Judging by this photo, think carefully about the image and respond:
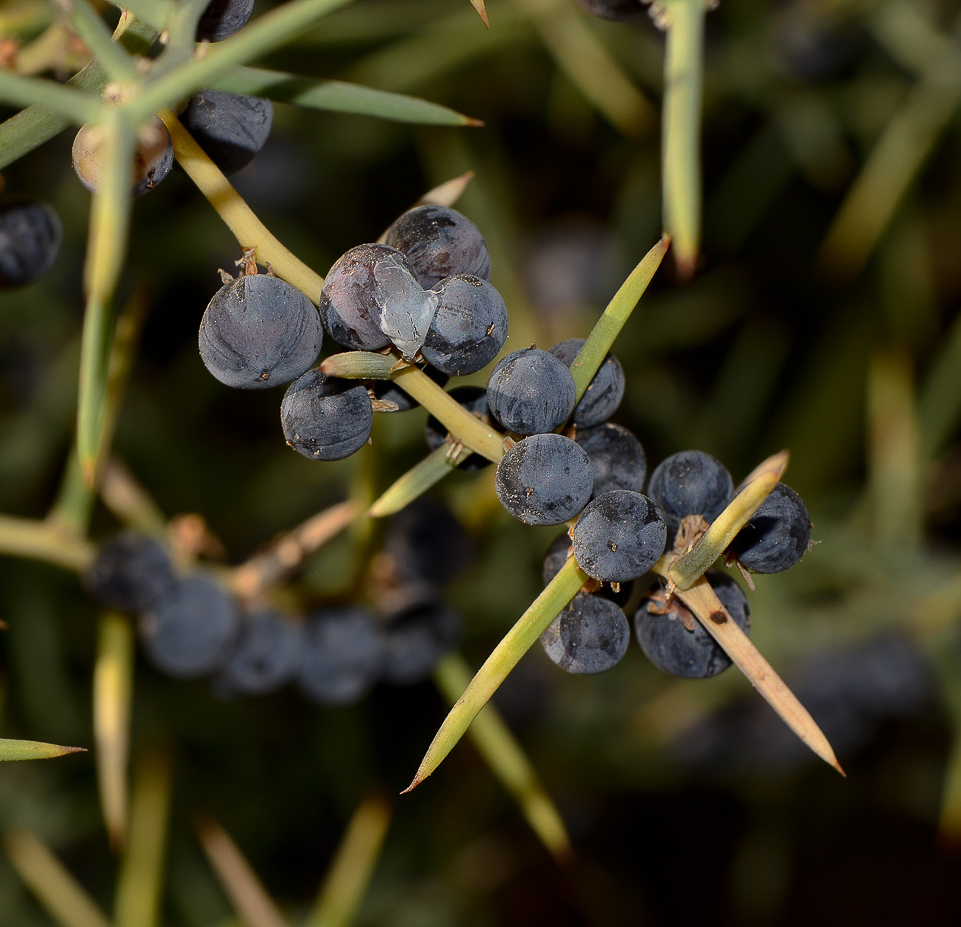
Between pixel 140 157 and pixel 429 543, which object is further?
pixel 429 543

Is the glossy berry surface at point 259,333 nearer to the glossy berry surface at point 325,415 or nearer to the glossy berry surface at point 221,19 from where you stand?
the glossy berry surface at point 325,415

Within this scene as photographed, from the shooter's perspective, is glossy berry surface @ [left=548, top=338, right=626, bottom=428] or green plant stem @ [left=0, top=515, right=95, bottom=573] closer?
glossy berry surface @ [left=548, top=338, right=626, bottom=428]

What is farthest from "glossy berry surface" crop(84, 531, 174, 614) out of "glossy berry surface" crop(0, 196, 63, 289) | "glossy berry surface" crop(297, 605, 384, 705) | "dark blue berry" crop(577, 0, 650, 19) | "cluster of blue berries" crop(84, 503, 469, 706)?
"dark blue berry" crop(577, 0, 650, 19)

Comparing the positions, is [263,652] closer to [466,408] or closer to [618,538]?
[466,408]

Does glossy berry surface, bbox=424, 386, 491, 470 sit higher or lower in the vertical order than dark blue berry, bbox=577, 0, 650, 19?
lower

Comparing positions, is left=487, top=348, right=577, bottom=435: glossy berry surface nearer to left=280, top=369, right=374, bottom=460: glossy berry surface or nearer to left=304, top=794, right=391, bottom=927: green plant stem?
left=280, top=369, right=374, bottom=460: glossy berry surface

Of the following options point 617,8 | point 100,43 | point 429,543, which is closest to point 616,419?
point 429,543
